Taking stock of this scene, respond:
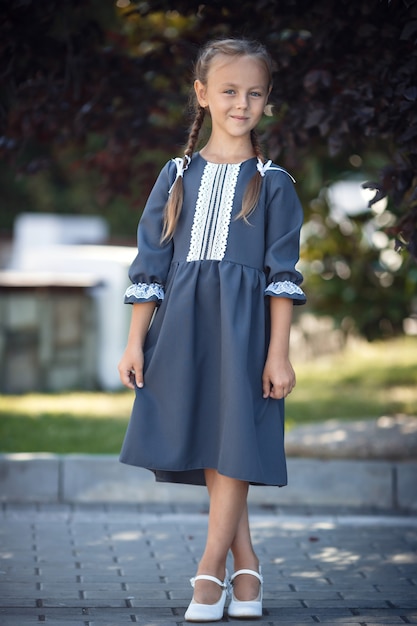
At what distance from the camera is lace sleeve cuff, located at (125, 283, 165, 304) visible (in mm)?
3404

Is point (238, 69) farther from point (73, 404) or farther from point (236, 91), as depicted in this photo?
point (73, 404)

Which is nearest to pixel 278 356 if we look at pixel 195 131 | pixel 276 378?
pixel 276 378

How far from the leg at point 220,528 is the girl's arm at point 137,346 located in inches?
16.8

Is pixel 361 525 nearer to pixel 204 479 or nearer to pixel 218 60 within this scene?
pixel 204 479

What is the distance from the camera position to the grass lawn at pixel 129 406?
22.7 feet

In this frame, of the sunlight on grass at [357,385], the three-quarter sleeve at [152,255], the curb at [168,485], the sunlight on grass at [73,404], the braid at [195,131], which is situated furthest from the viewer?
the sunlight on grass at [357,385]

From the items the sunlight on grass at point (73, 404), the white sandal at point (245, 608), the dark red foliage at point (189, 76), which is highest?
the dark red foliage at point (189, 76)

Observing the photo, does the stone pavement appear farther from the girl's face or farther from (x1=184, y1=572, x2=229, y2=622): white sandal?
the girl's face

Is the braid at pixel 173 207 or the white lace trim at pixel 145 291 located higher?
the braid at pixel 173 207

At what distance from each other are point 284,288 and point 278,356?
0.71 ft

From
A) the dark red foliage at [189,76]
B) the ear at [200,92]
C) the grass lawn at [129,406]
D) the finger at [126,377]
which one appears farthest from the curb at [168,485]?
the ear at [200,92]

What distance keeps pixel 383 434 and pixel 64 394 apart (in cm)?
403

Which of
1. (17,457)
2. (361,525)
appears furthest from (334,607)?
(17,457)

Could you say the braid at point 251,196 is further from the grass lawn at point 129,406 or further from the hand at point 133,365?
the grass lawn at point 129,406
